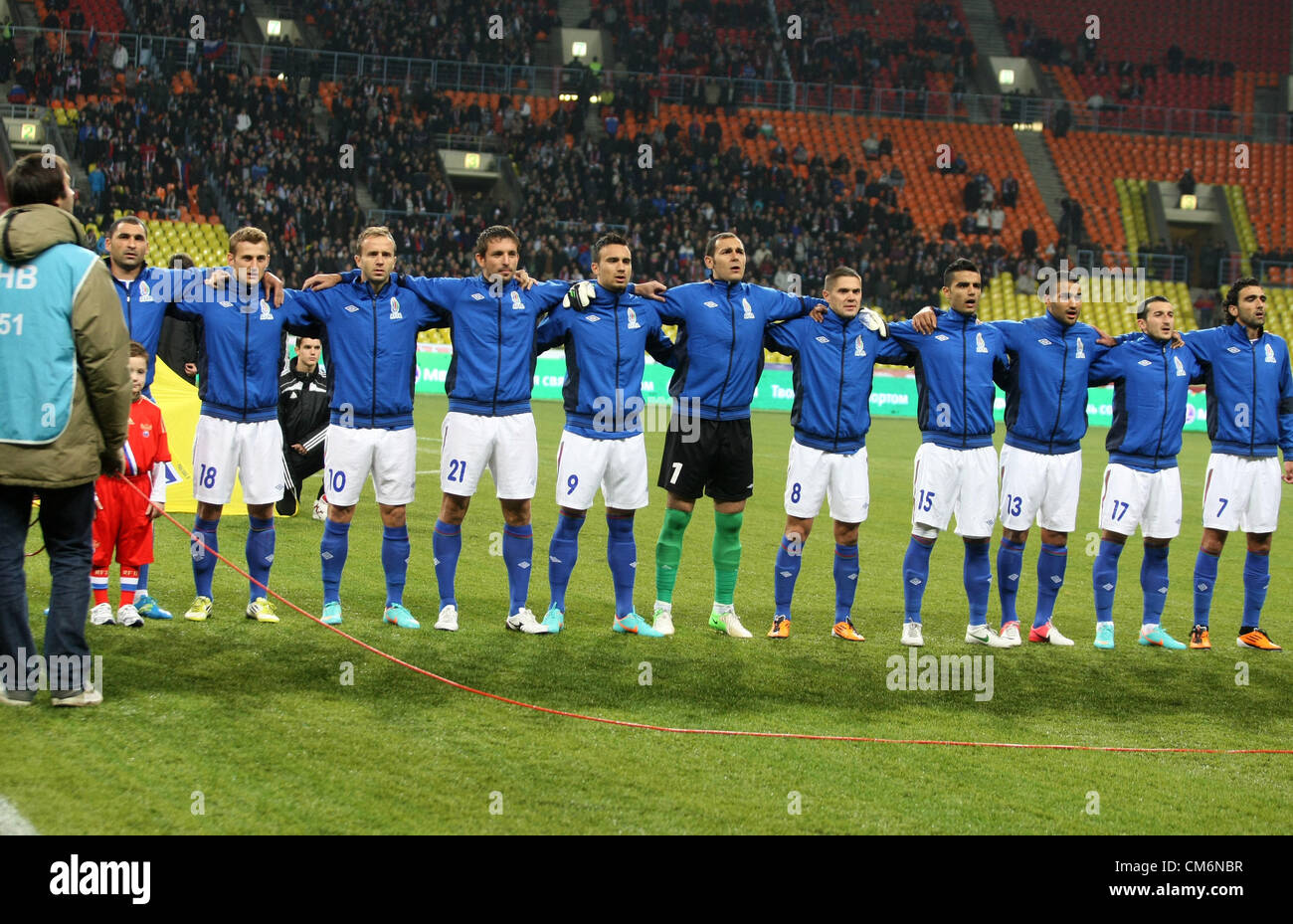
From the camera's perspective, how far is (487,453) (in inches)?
305

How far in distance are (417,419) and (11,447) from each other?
1662 cm

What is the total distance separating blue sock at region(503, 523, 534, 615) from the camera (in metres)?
7.81

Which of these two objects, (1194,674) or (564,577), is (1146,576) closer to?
(1194,674)

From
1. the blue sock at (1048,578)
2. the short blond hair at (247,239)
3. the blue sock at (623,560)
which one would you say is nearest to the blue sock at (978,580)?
the blue sock at (1048,578)

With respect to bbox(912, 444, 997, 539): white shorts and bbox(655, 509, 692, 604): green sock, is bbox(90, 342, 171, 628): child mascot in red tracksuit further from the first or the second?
bbox(912, 444, 997, 539): white shorts

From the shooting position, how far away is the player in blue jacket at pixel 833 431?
26.3 feet

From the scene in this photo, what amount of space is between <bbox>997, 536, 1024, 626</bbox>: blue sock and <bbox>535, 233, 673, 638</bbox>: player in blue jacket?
2259 millimetres

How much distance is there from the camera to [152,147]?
1145 inches

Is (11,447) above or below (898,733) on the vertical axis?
above

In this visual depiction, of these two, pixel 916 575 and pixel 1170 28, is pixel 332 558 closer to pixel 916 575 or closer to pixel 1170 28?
pixel 916 575

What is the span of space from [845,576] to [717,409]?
131 centimetres

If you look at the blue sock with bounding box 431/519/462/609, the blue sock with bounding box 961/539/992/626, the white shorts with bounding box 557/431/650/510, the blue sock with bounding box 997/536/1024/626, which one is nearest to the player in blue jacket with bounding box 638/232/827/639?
the white shorts with bounding box 557/431/650/510

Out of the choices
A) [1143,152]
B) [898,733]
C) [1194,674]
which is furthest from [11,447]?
[1143,152]
